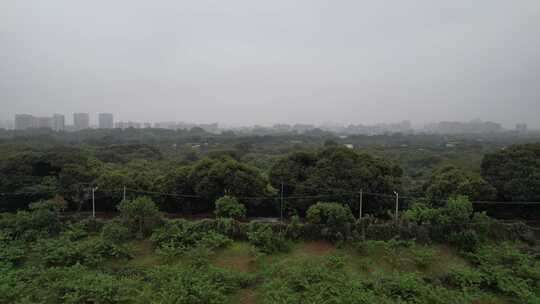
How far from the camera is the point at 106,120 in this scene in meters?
111

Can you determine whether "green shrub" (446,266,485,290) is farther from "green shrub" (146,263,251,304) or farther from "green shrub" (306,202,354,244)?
"green shrub" (146,263,251,304)

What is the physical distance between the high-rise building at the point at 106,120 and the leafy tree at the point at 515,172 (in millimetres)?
118884

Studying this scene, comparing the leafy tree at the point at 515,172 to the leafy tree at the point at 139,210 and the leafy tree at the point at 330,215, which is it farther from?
the leafy tree at the point at 139,210

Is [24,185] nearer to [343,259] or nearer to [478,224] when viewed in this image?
[343,259]

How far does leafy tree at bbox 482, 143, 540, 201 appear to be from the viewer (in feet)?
34.7

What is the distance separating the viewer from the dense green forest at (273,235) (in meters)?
6.57

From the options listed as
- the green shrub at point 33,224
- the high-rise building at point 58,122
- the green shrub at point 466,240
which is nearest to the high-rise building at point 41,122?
the high-rise building at point 58,122

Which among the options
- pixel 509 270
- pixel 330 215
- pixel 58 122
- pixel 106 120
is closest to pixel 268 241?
pixel 330 215

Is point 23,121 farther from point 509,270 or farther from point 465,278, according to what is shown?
point 509,270

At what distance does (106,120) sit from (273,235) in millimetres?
121272

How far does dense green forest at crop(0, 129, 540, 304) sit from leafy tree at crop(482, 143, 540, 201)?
0.05 m

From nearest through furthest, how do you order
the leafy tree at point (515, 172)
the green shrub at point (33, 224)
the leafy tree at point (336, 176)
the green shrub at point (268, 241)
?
1. the green shrub at point (268, 241)
2. the green shrub at point (33, 224)
3. the leafy tree at point (515, 172)
4. the leafy tree at point (336, 176)

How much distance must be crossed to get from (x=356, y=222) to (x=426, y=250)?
6.85 ft

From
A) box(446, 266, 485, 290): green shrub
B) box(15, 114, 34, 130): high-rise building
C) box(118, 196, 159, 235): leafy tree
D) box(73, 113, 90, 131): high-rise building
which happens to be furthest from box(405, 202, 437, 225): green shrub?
box(73, 113, 90, 131): high-rise building
